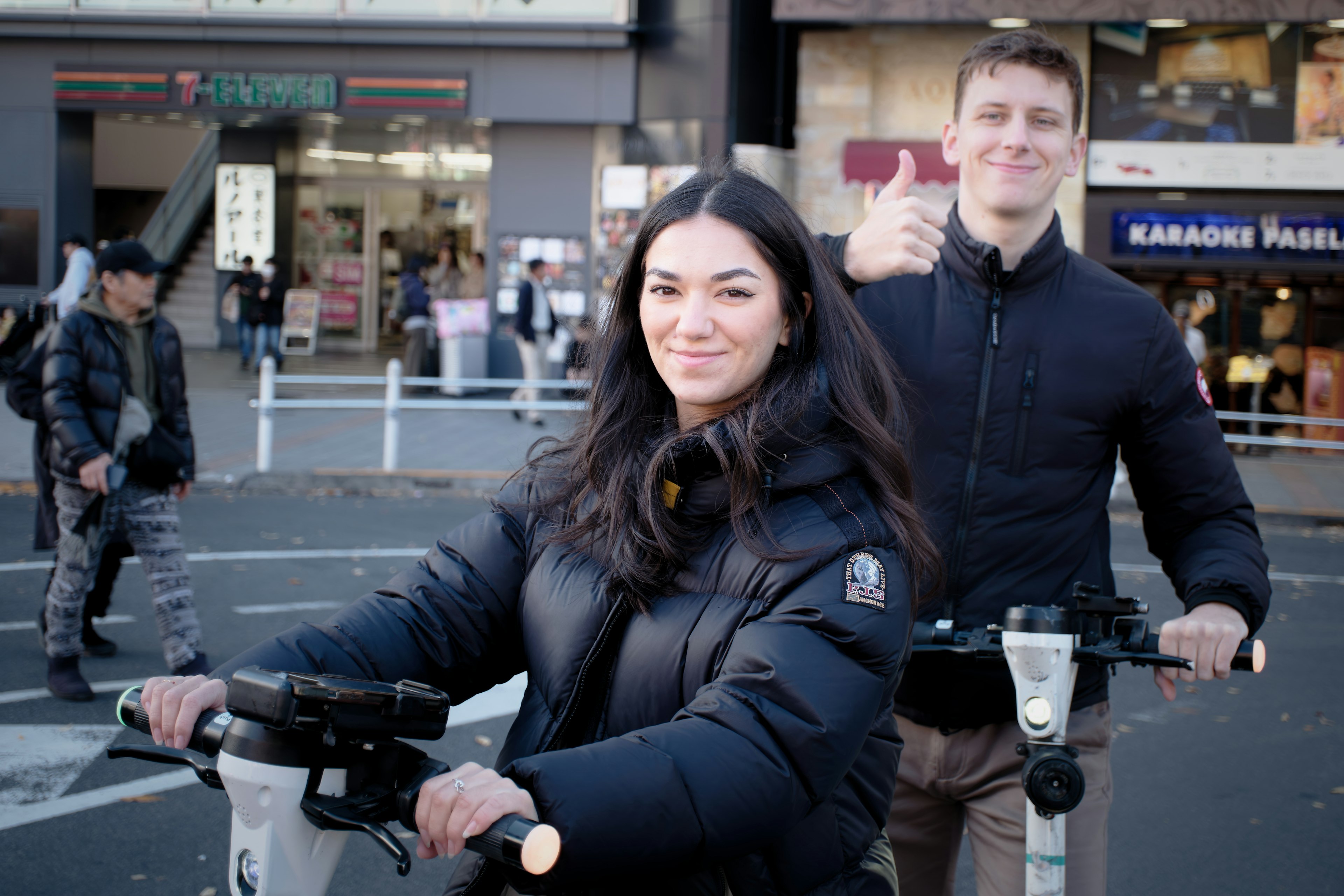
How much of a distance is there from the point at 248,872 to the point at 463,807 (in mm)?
374

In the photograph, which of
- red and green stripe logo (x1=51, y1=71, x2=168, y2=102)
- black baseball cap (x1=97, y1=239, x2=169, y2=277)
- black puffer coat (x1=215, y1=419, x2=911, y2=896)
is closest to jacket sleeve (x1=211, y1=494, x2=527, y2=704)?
black puffer coat (x1=215, y1=419, x2=911, y2=896)

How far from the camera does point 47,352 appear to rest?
5.77 meters

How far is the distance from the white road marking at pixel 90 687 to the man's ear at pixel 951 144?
448 cm

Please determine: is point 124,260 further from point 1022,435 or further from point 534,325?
point 534,325

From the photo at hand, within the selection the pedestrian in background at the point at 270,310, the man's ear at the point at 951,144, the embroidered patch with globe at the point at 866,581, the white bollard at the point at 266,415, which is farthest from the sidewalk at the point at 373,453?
the embroidered patch with globe at the point at 866,581

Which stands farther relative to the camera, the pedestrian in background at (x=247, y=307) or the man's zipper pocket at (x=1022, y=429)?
the pedestrian in background at (x=247, y=307)

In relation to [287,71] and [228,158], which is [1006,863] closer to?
[287,71]

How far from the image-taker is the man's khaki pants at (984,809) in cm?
250

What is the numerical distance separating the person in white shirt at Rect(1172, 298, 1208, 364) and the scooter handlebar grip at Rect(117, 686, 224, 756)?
1472 centimetres

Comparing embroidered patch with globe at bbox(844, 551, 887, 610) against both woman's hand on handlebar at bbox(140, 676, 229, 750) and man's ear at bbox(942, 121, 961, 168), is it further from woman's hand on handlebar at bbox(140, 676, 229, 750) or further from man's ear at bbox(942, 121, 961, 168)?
man's ear at bbox(942, 121, 961, 168)

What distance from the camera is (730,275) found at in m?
1.96

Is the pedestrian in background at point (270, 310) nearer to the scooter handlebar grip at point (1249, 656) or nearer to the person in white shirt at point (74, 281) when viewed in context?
the person in white shirt at point (74, 281)

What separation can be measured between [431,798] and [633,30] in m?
17.5

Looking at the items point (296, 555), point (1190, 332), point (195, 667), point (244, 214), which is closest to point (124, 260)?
point (195, 667)
